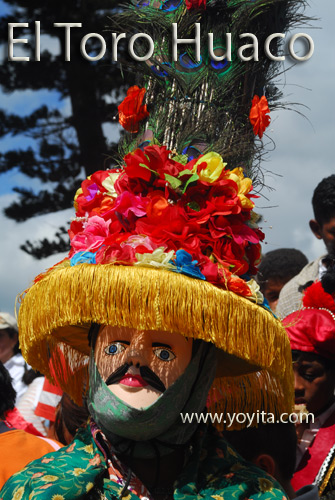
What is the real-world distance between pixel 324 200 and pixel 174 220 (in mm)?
2272

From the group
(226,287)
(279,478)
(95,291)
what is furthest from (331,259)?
(95,291)

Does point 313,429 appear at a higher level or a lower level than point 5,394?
lower

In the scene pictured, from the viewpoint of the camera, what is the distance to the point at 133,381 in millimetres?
2502

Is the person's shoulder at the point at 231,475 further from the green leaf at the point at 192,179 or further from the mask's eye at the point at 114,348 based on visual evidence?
the green leaf at the point at 192,179

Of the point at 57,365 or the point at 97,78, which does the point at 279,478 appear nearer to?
the point at 57,365

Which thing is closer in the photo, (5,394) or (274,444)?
(274,444)

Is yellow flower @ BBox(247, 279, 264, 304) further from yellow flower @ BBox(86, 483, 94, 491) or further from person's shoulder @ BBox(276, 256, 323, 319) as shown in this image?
person's shoulder @ BBox(276, 256, 323, 319)

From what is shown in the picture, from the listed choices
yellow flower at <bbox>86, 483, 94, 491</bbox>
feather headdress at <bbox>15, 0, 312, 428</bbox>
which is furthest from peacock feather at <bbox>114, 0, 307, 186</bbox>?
yellow flower at <bbox>86, 483, 94, 491</bbox>

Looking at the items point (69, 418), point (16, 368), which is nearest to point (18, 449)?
point (69, 418)

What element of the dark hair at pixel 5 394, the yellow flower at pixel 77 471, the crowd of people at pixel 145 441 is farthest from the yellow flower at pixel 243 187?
the dark hair at pixel 5 394

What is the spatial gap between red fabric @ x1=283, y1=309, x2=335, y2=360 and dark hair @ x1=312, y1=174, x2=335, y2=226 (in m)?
1.05

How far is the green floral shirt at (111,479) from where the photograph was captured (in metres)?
2.43

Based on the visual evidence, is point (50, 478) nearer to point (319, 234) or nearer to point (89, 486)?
point (89, 486)

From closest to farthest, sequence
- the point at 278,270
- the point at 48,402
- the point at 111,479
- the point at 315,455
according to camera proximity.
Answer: the point at 111,479 → the point at 315,455 → the point at 48,402 → the point at 278,270
